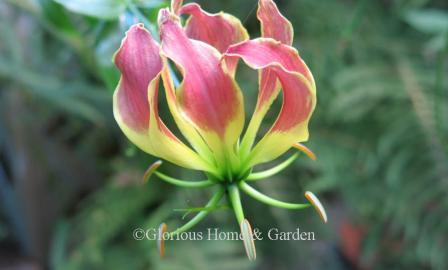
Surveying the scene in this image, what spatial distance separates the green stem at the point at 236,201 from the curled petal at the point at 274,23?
0.11 metres

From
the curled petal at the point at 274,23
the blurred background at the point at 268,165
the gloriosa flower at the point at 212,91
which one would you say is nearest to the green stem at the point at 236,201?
the gloriosa flower at the point at 212,91

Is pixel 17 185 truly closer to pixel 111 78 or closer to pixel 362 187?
pixel 362 187

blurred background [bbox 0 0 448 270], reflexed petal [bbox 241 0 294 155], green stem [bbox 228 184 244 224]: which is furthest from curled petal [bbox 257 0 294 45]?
blurred background [bbox 0 0 448 270]

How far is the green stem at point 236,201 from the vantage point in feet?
1.19

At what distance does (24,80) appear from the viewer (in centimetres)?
130

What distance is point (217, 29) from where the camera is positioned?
386mm

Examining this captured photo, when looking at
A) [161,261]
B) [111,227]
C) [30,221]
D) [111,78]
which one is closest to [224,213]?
[161,261]

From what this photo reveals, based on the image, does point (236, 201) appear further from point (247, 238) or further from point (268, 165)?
point (268, 165)

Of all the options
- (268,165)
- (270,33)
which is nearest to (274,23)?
(270,33)

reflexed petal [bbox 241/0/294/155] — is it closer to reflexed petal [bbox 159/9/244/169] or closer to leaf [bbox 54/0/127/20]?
reflexed petal [bbox 159/9/244/169]

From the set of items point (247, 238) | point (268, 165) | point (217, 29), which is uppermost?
point (217, 29)

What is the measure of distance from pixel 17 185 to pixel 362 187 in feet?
3.17

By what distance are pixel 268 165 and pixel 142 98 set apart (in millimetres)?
1045

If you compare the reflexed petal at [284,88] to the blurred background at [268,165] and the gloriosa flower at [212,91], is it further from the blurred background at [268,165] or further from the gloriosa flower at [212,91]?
the blurred background at [268,165]
